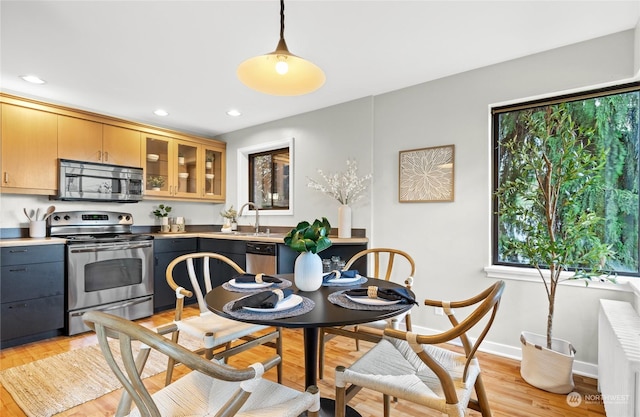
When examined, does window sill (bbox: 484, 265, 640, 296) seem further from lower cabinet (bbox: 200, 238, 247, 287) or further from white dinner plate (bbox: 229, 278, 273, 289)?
lower cabinet (bbox: 200, 238, 247, 287)

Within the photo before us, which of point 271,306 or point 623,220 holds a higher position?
point 623,220

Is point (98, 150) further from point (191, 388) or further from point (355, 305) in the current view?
point (355, 305)

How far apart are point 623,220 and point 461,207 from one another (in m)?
1.05

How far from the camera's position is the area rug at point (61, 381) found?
1.96 m

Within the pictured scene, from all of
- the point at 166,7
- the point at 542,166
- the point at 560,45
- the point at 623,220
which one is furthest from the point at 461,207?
the point at 166,7

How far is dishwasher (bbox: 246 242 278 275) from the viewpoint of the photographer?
340cm

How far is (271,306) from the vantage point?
1345 mm

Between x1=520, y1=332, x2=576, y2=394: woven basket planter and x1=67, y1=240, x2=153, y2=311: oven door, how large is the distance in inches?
144

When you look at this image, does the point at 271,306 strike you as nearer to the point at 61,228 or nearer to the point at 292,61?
the point at 292,61

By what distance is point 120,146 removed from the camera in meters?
3.73

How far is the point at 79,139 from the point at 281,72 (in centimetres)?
296

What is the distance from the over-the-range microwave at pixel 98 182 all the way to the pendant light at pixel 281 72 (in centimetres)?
276

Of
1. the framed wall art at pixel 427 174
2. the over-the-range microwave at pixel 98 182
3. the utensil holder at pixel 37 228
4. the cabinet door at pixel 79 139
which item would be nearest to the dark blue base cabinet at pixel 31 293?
the utensil holder at pixel 37 228

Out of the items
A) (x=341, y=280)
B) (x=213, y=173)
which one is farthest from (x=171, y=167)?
(x=341, y=280)
